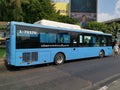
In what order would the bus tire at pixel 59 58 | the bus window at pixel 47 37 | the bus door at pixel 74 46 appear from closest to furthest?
the bus window at pixel 47 37, the bus tire at pixel 59 58, the bus door at pixel 74 46

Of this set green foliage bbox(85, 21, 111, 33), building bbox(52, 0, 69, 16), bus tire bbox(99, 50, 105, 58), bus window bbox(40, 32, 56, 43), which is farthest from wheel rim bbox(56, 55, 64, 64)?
building bbox(52, 0, 69, 16)

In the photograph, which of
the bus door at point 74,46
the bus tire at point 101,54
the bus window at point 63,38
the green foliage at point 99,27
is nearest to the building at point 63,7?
the green foliage at point 99,27

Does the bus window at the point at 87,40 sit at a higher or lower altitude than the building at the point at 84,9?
lower

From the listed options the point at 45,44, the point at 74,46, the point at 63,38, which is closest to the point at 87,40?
the point at 74,46

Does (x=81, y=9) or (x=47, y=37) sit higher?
(x=81, y=9)

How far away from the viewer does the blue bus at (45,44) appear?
39.9ft

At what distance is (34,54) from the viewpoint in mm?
13109

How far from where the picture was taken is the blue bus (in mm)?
12148

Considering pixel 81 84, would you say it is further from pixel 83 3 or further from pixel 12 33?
pixel 83 3

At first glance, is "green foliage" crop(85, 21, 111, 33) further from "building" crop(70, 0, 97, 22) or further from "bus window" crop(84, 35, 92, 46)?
"building" crop(70, 0, 97, 22)

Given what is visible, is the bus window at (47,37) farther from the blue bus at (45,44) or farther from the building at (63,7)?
Answer: the building at (63,7)

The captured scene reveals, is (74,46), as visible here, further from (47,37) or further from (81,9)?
(81,9)

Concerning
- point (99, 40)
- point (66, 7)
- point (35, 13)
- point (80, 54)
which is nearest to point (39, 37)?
point (80, 54)

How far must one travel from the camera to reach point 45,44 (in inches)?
547
